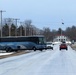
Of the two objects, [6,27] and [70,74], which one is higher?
[6,27]

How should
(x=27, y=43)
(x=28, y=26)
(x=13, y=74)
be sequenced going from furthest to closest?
(x=28, y=26) < (x=27, y=43) < (x=13, y=74)

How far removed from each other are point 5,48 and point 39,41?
8.98 meters

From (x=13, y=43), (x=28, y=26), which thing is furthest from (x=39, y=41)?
(x=28, y=26)

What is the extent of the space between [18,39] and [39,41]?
482 centimetres

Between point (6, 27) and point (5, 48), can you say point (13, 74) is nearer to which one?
point (5, 48)

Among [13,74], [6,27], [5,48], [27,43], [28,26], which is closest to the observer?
[13,74]

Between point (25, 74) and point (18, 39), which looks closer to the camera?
point (25, 74)

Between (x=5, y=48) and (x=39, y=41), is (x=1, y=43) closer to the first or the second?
(x=5, y=48)

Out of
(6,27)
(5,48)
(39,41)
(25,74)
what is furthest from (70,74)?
(6,27)

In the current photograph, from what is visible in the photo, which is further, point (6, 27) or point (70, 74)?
point (6, 27)

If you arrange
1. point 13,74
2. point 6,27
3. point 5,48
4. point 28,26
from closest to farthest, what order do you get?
point 13,74 → point 5,48 → point 6,27 → point 28,26

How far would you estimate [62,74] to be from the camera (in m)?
16.8

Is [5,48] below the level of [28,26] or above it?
below

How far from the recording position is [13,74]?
16.5 meters
